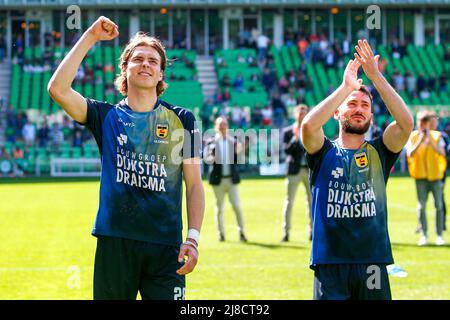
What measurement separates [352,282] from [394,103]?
129cm

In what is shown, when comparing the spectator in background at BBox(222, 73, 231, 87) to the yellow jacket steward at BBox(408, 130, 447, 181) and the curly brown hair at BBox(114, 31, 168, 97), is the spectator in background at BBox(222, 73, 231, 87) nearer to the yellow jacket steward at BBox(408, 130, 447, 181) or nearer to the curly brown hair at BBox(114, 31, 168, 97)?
the yellow jacket steward at BBox(408, 130, 447, 181)

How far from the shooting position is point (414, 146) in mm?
17016

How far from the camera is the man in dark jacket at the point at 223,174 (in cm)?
1798

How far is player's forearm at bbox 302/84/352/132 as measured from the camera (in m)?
6.53

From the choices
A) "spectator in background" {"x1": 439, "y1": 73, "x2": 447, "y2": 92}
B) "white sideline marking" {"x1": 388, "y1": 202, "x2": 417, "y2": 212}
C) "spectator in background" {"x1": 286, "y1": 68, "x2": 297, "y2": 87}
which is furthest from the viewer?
"spectator in background" {"x1": 439, "y1": 73, "x2": 447, "y2": 92}

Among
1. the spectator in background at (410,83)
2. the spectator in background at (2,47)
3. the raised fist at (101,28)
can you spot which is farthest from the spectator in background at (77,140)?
the raised fist at (101,28)

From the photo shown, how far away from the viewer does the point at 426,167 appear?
55.9ft

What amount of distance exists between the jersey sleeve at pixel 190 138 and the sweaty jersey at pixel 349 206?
3.10 feet

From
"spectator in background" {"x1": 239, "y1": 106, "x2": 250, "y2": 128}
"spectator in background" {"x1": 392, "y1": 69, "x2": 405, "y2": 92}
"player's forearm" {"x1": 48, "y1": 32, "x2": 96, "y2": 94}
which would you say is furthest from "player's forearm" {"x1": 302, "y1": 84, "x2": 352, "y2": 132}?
"spectator in background" {"x1": 392, "y1": 69, "x2": 405, "y2": 92}

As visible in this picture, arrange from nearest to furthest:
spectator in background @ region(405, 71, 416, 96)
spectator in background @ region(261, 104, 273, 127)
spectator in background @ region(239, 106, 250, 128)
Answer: spectator in background @ region(239, 106, 250, 128) → spectator in background @ region(261, 104, 273, 127) → spectator in background @ region(405, 71, 416, 96)

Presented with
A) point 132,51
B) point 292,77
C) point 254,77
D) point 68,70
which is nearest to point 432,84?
point 292,77

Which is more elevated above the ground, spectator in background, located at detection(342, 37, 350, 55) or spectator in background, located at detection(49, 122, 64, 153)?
spectator in background, located at detection(342, 37, 350, 55)

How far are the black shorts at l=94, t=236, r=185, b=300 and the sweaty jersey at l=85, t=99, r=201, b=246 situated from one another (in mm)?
68
